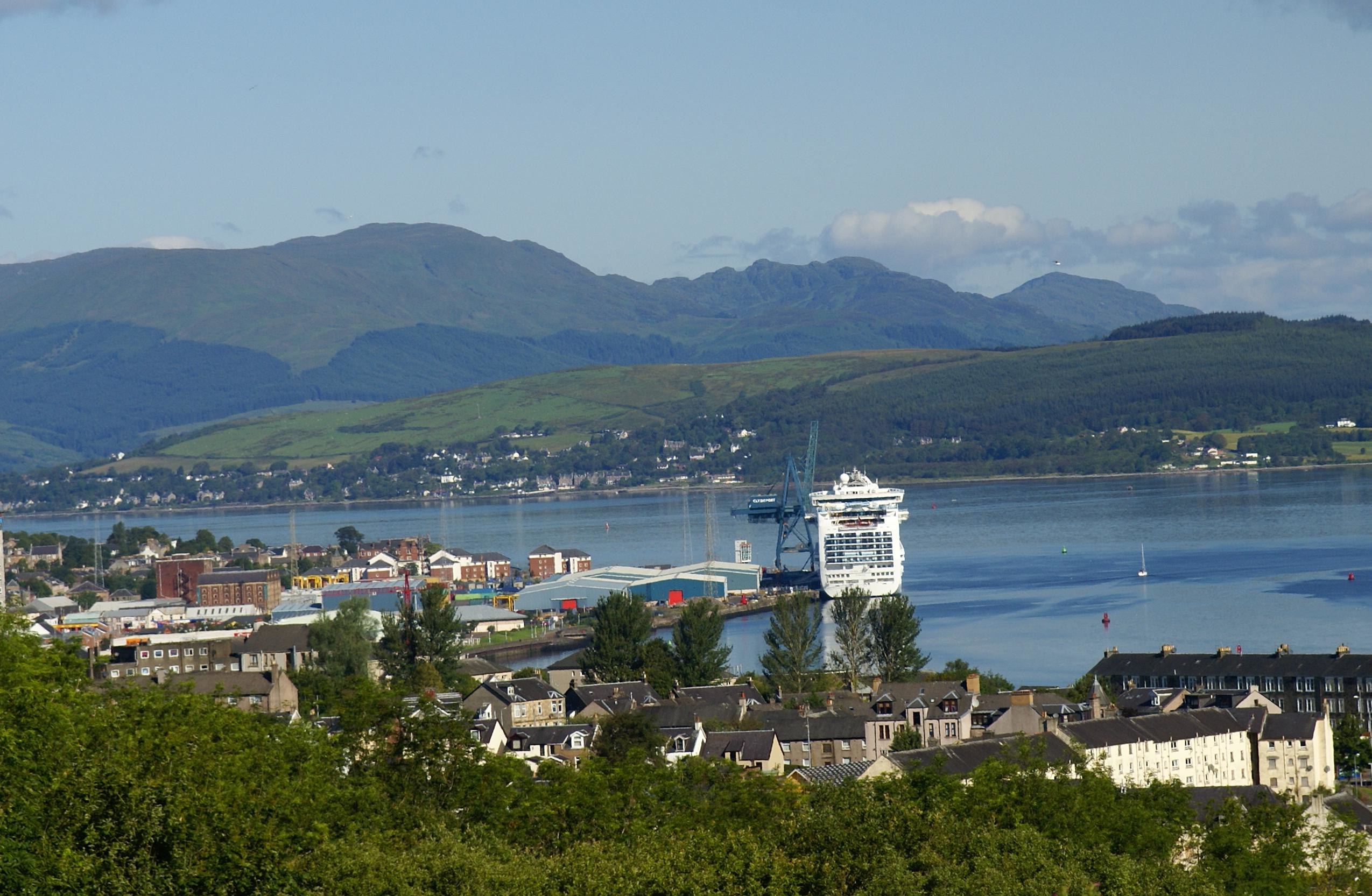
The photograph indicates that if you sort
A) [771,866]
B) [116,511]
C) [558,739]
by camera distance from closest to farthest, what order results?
[771,866], [558,739], [116,511]

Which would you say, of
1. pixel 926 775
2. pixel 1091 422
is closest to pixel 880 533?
pixel 926 775

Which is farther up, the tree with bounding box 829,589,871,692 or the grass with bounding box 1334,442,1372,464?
the grass with bounding box 1334,442,1372,464

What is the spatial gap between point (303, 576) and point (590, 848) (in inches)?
2240

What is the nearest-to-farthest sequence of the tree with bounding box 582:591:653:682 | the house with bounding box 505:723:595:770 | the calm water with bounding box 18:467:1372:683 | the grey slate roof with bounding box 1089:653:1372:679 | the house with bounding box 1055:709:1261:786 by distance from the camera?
the house with bounding box 1055:709:1261:786, the house with bounding box 505:723:595:770, the grey slate roof with bounding box 1089:653:1372:679, the tree with bounding box 582:591:653:682, the calm water with bounding box 18:467:1372:683

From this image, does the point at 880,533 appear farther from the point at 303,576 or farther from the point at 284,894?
the point at 284,894

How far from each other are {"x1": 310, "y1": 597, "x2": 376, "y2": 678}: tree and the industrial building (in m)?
18.4

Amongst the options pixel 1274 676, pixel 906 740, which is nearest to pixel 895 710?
pixel 906 740

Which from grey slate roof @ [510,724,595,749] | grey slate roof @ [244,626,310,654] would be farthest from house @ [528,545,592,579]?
grey slate roof @ [510,724,595,749]

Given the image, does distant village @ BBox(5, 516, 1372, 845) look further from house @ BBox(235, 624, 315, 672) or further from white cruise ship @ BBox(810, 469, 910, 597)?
white cruise ship @ BBox(810, 469, 910, 597)

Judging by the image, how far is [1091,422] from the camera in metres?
142

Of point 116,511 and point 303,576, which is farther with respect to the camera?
point 116,511

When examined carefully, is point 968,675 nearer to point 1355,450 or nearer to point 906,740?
point 906,740

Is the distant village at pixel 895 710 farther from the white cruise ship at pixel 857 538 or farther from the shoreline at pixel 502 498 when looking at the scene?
the shoreline at pixel 502 498

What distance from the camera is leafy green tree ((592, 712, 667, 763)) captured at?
22281 mm
